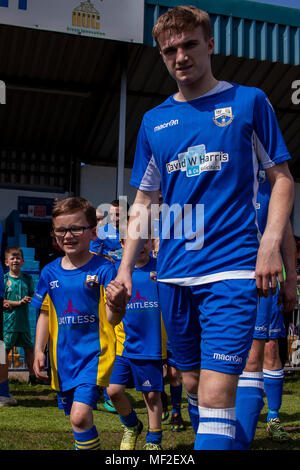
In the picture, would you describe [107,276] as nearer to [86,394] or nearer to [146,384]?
[86,394]

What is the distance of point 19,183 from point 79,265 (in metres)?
13.6

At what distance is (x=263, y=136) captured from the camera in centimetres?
277

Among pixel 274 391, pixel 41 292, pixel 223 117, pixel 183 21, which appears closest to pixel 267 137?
pixel 223 117

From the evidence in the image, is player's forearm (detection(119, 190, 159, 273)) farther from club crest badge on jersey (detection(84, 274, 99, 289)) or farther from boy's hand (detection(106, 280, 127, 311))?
club crest badge on jersey (detection(84, 274, 99, 289))

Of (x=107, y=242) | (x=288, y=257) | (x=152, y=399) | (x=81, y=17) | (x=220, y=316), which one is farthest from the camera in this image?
(x=81, y=17)

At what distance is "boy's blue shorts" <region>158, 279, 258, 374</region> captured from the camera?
101 inches

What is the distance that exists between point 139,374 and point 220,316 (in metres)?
2.62

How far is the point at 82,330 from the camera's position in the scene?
397 centimetres

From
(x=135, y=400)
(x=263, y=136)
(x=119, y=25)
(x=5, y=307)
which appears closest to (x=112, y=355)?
(x=263, y=136)

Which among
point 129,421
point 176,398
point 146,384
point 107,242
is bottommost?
point 176,398

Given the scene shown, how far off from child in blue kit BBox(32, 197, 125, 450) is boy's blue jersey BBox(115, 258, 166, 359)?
1148mm

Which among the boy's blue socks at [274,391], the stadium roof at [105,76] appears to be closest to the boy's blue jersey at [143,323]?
the boy's blue socks at [274,391]

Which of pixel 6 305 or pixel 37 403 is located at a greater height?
pixel 6 305

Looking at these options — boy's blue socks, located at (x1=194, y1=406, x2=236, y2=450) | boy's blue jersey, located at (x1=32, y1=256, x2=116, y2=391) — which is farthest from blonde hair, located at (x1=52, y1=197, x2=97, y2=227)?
boy's blue socks, located at (x1=194, y1=406, x2=236, y2=450)
